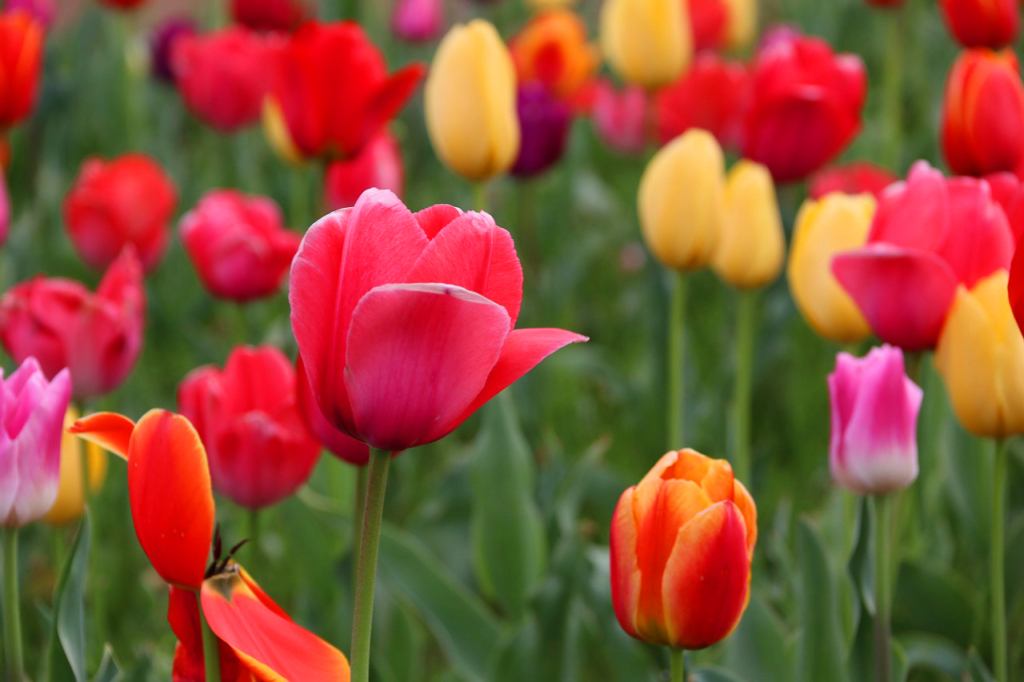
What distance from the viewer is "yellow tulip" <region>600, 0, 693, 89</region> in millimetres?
1896

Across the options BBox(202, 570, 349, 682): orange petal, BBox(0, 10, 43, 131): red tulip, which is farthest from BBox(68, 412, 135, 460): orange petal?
BBox(0, 10, 43, 131): red tulip

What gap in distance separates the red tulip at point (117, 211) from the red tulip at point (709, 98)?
37.5 inches

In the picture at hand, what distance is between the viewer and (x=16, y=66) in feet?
5.07

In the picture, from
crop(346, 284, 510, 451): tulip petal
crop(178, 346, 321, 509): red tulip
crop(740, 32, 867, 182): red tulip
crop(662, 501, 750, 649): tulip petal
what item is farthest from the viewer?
crop(740, 32, 867, 182): red tulip

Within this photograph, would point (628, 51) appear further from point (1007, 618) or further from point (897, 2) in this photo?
point (1007, 618)

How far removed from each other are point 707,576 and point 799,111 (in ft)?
2.98

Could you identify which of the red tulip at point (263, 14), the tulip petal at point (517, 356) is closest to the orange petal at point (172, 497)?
the tulip petal at point (517, 356)

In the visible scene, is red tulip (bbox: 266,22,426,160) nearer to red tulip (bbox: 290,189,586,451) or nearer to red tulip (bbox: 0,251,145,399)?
red tulip (bbox: 0,251,145,399)

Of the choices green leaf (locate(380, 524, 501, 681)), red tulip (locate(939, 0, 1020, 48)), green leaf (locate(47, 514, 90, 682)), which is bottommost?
green leaf (locate(380, 524, 501, 681))

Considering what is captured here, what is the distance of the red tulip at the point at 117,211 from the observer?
169 cm

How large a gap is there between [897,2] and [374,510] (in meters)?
1.91

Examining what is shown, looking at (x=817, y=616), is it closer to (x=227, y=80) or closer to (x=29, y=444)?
(x=29, y=444)

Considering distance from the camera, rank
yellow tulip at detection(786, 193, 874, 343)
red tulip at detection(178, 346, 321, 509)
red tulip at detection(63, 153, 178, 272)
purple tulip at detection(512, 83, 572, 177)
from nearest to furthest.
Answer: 1. red tulip at detection(178, 346, 321, 509)
2. yellow tulip at detection(786, 193, 874, 343)
3. red tulip at detection(63, 153, 178, 272)
4. purple tulip at detection(512, 83, 572, 177)

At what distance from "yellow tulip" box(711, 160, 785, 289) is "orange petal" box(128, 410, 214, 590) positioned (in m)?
0.84
